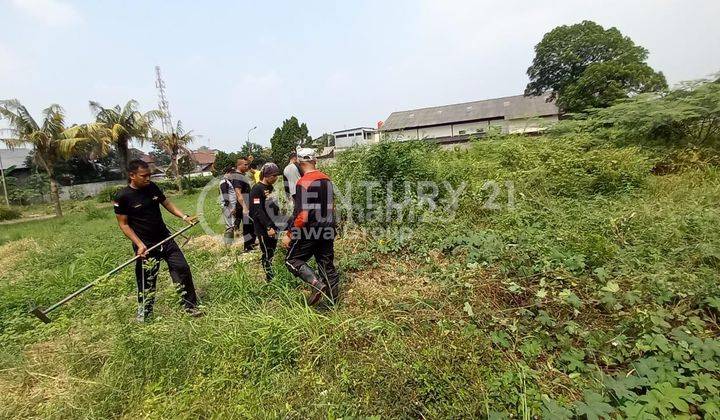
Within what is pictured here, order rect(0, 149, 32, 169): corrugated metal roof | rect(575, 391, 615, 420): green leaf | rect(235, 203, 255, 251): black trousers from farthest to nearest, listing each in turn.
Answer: rect(0, 149, 32, 169): corrugated metal roof, rect(235, 203, 255, 251): black trousers, rect(575, 391, 615, 420): green leaf

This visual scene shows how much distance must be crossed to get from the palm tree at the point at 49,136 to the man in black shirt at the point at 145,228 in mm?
15627

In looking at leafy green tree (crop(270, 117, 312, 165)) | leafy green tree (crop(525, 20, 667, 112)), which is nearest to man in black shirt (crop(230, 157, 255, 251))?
leafy green tree (crop(525, 20, 667, 112))

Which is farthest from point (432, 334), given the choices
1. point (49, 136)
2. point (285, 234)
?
point (49, 136)

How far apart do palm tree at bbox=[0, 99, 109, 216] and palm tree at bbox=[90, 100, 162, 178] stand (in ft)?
3.59

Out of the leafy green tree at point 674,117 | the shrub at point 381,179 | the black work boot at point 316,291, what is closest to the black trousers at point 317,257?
the black work boot at point 316,291

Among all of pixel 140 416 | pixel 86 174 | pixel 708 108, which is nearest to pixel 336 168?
pixel 140 416

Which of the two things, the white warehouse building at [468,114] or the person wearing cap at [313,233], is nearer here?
the person wearing cap at [313,233]

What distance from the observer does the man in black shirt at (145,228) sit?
3.35m

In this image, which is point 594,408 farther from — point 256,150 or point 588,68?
point 256,150

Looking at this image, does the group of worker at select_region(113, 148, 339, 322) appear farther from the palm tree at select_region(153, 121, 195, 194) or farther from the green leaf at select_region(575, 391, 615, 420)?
the palm tree at select_region(153, 121, 195, 194)

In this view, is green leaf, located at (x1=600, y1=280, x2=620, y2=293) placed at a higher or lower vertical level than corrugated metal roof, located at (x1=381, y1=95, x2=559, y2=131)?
lower

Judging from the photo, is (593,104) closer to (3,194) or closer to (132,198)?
(132,198)

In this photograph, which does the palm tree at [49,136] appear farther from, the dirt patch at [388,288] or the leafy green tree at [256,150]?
the leafy green tree at [256,150]

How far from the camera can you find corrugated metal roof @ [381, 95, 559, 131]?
34.5 m
